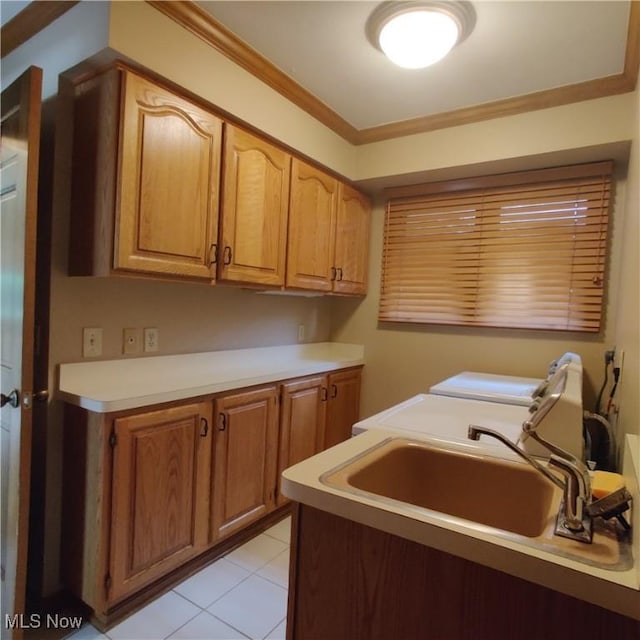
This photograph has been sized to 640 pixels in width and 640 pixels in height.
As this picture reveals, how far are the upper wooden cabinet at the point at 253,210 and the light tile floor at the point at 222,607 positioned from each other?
139 centimetres

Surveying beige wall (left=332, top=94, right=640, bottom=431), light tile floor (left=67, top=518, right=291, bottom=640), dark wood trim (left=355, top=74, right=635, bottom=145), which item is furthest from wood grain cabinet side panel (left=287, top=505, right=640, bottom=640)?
dark wood trim (left=355, top=74, right=635, bottom=145)

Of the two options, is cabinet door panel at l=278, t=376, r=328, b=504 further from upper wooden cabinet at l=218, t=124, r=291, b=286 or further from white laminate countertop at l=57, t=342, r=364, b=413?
upper wooden cabinet at l=218, t=124, r=291, b=286

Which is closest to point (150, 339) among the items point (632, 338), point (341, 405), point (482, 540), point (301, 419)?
point (301, 419)

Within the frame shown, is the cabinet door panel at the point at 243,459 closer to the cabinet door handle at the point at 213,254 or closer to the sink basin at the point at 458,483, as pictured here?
the cabinet door handle at the point at 213,254

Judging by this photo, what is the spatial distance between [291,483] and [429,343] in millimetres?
2161

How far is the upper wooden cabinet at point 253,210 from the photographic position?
6.50ft

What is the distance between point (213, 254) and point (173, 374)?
64 cm

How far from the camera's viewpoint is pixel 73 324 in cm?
174

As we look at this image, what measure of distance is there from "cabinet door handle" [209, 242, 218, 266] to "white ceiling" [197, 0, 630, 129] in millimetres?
913

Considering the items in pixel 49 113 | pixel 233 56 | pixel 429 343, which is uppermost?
pixel 233 56

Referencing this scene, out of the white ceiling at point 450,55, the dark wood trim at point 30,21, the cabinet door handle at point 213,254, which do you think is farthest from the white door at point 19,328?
the white ceiling at point 450,55

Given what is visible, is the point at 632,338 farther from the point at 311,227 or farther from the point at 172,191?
the point at 311,227

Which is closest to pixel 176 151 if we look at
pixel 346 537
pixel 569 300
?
pixel 346 537

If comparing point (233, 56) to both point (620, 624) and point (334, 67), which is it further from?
point (620, 624)
